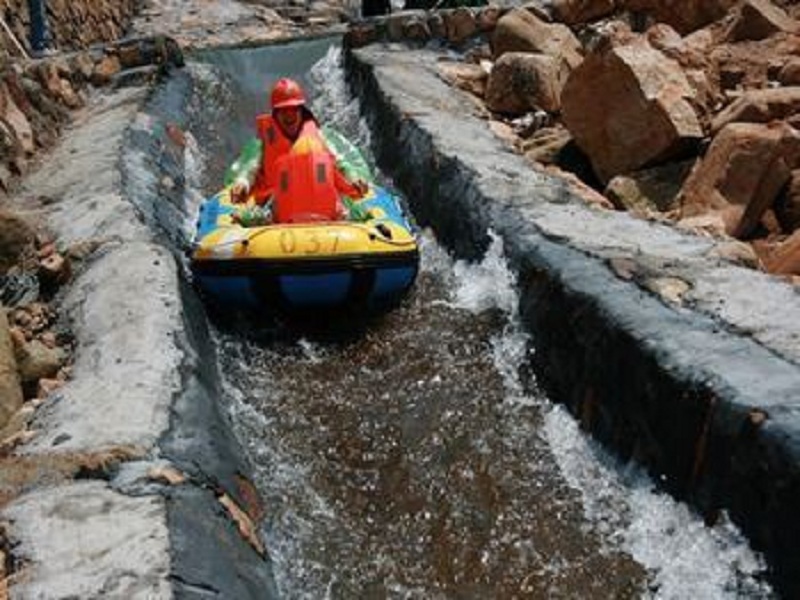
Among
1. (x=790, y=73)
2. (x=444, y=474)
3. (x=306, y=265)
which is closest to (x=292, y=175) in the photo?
(x=306, y=265)

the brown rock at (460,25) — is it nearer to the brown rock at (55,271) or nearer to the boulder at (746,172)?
the boulder at (746,172)

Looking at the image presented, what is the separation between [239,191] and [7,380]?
3399 millimetres

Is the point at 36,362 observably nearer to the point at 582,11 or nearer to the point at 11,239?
the point at 11,239

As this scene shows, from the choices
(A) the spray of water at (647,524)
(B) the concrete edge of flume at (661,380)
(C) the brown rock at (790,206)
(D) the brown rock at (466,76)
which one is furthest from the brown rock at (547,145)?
(A) the spray of water at (647,524)

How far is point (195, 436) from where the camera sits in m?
4.56

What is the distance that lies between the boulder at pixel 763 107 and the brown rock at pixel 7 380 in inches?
195

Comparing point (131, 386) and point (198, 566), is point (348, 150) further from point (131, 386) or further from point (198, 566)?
point (198, 566)

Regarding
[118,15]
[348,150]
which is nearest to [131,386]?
[348,150]

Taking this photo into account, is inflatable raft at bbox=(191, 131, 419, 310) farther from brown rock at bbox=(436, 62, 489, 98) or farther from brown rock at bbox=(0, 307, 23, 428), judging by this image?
brown rock at bbox=(436, 62, 489, 98)

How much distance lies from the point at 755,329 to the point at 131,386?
2.76 metres

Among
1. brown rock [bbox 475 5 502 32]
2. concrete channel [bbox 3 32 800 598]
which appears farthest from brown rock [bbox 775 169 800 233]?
brown rock [bbox 475 5 502 32]

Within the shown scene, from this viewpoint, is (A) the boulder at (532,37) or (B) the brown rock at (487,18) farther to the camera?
(B) the brown rock at (487,18)

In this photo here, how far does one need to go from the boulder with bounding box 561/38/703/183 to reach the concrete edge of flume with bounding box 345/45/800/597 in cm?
75

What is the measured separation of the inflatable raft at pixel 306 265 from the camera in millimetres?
6578
